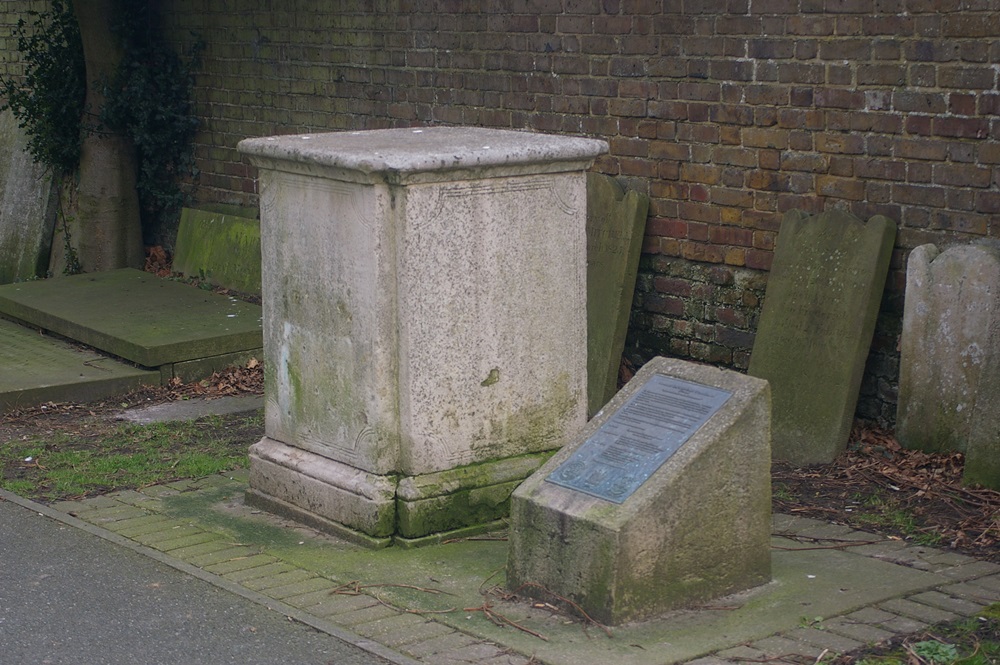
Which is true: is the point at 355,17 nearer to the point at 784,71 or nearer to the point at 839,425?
the point at 784,71

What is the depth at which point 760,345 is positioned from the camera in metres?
6.96

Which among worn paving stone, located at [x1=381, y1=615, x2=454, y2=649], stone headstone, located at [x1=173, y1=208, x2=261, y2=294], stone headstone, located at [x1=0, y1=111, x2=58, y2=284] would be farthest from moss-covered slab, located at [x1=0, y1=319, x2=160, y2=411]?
worn paving stone, located at [x1=381, y1=615, x2=454, y2=649]

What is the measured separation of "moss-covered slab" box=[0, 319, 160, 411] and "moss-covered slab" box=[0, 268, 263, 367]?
0.38 ft

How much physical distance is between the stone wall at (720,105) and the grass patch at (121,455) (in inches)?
90.2

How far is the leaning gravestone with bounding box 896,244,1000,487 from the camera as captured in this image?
6051 mm

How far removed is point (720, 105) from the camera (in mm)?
7250

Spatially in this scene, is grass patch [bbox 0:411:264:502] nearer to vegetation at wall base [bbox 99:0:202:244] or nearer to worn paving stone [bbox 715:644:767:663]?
worn paving stone [bbox 715:644:767:663]

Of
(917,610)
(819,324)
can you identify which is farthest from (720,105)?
(917,610)

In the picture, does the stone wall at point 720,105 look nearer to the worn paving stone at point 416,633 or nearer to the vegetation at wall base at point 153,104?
the vegetation at wall base at point 153,104

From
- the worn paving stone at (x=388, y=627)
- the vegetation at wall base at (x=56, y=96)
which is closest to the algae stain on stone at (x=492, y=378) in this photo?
the worn paving stone at (x=388, y=627)

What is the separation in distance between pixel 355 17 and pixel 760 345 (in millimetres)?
3993

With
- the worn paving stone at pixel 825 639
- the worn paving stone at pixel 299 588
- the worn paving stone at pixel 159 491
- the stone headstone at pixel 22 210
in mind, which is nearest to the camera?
the worn paving stone at pixel 825 639

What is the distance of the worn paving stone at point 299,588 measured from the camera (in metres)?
4.97

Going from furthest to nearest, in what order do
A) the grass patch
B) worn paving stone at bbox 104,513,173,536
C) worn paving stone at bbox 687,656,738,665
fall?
the grass patch, worn paving stone at bbox 104,513,173,536, worn paving stone at bbox 687,656,738,665
